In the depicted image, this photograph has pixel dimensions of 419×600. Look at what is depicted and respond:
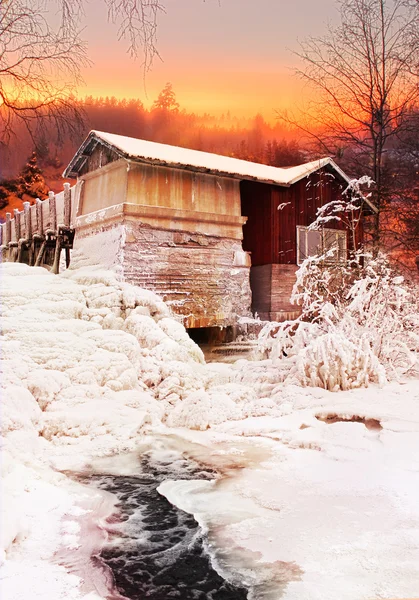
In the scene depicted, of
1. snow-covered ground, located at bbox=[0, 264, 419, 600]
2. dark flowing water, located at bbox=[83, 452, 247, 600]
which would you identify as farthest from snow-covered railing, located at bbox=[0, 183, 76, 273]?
dark flowing water, located at bbox=[83, 452, 247, 600]

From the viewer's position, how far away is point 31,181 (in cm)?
3244

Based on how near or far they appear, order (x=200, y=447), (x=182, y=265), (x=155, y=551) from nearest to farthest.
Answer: (x=155, y=551) < (x=200, y=447) < (x=182, y=265)

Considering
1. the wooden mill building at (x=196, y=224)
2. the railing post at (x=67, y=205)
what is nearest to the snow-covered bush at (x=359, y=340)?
the wooden mill building at (x=196, y=224)

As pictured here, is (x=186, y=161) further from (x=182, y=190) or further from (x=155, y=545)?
(x=155, y=545)

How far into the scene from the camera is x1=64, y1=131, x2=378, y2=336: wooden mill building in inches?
458

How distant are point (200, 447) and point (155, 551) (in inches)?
92.6

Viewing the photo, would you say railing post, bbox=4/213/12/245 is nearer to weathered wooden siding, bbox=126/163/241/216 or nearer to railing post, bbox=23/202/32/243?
railing post, bbox=23/202/32/243

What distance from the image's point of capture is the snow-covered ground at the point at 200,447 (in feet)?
8.84

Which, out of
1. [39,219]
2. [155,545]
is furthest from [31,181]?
[155,545]

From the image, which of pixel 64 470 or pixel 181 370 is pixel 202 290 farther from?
pixel 64 470

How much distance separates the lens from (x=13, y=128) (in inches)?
A: 220

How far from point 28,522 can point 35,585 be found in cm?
74

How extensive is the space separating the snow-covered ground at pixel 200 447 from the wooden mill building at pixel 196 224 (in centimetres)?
232

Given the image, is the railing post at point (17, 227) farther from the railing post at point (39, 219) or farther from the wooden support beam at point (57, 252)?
the wooden support beam at point (57, 252)
